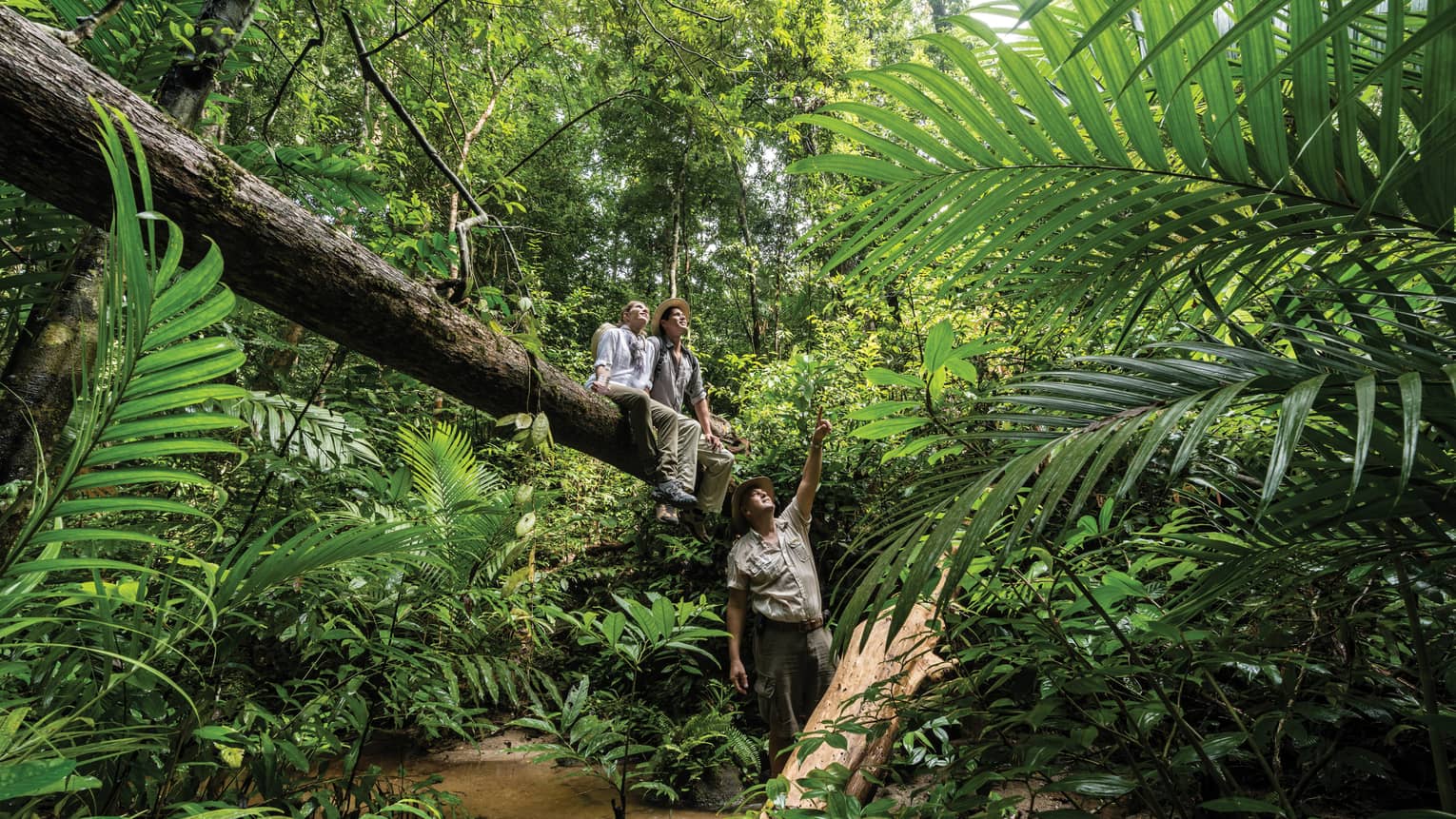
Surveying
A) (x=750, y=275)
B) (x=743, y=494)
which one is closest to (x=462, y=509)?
(x=743, y=494)

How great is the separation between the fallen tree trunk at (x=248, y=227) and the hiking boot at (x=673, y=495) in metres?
0.97

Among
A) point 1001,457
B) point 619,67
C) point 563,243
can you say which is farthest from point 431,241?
point 563,243

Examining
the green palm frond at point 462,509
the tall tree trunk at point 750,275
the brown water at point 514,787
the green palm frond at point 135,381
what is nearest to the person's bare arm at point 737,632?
the brown water at point 514,787

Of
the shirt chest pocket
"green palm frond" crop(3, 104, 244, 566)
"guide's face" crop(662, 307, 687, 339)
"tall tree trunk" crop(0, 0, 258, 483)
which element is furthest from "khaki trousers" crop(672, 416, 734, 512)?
"green palm frond" crop(3, 104, 244, 566)

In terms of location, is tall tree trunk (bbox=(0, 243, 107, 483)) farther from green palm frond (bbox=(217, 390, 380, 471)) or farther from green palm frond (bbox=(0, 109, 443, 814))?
green palm frond (bbox=(0, 109, 443, 814))

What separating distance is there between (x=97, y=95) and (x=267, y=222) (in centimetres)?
42

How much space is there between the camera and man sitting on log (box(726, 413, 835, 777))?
3.42m

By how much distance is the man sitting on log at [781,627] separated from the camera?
3420mm

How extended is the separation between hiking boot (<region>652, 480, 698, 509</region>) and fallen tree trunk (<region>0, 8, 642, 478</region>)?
3.17 ft

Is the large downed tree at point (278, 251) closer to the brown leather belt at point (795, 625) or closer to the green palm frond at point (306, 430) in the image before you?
the brown leather belt at point (795, 625)

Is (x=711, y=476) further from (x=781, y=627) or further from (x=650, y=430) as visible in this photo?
(x=781, y=627)

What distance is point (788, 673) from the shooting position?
3447 millimetres

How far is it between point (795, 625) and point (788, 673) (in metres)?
0.26

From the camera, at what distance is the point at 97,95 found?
57.1 inches
